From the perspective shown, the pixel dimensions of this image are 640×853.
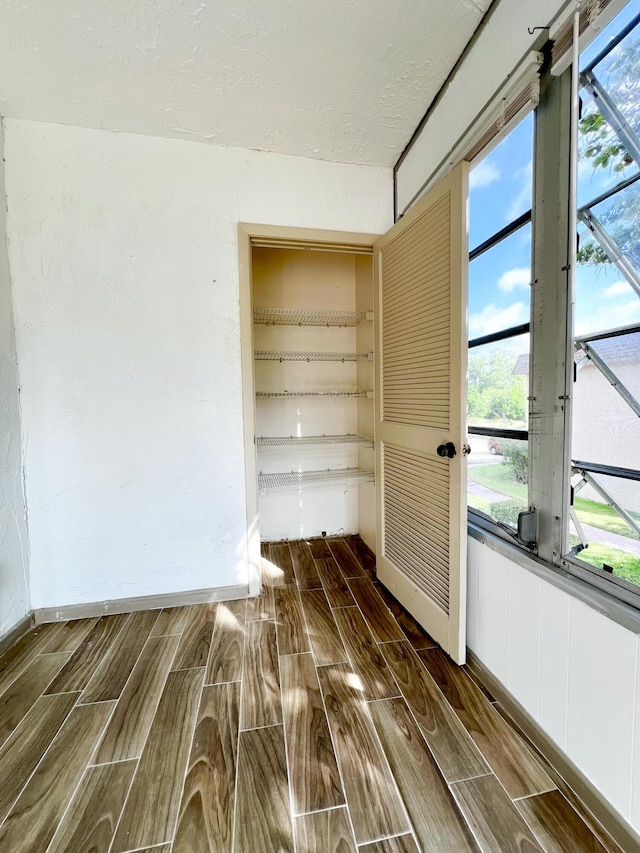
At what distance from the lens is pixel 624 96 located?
938 mm

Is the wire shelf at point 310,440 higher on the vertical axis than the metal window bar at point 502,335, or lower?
lower

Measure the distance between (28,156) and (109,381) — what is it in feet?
3.90

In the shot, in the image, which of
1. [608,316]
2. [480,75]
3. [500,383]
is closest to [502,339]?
[500,383]

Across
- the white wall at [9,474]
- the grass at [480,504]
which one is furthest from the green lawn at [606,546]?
the white wall at [9,474]

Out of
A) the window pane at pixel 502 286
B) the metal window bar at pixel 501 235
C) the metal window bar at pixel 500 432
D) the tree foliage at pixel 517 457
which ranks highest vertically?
the metal window bar at pixel 501 235

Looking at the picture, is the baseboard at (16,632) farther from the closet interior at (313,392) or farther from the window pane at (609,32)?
the window pane at (609,32)

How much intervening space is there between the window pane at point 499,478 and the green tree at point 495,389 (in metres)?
0.11

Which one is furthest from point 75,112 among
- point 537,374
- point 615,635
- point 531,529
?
point 615,635

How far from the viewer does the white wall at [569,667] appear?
2.91 feet

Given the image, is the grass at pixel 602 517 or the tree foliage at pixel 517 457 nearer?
the grass at pixel 602 517

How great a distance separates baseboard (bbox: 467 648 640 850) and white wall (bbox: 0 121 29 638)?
2.25 m

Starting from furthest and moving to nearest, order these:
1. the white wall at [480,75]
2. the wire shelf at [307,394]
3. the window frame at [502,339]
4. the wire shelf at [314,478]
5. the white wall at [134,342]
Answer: the wire shelf at [307,394] → the wire shelf at [314,478] → the white wall at [134,342] → the window frame at [502,339] → the white wall at [480,75]

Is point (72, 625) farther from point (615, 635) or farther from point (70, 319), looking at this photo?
point (615, 635)

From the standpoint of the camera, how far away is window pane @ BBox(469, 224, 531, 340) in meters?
1.34
